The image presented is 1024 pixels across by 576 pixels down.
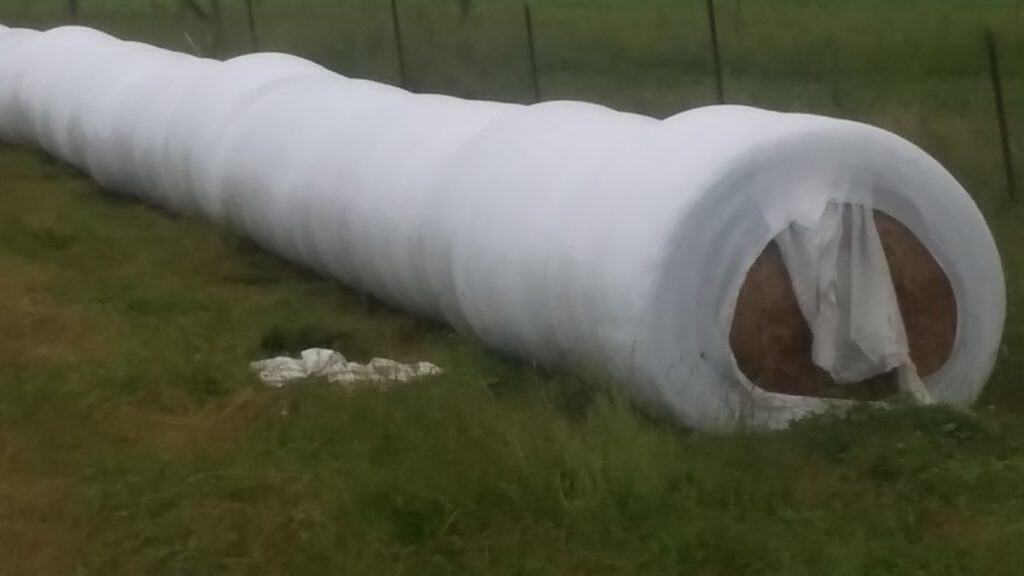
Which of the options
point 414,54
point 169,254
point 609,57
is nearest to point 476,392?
point 169,254

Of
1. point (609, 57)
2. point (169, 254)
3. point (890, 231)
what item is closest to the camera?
point (890, 231)

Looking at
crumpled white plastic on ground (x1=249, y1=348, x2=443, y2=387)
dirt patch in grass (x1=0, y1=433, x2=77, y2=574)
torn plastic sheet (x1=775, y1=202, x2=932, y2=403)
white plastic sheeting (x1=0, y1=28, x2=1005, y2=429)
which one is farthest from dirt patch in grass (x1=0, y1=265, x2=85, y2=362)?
torn plastic sheet (x1=775, y1=202, x2=932, y2=403)

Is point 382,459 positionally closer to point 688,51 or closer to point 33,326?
point 33,326

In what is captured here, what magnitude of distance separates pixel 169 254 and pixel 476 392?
4.41m

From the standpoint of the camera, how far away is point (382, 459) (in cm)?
644

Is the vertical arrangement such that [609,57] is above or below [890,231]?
below

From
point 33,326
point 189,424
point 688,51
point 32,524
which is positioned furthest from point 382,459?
point 688,51

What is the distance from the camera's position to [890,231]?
7.05 metres

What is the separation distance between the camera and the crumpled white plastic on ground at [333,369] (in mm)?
7586

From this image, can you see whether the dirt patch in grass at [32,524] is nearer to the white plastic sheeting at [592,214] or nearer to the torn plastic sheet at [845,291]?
the white plastic sheeting at [592,214]

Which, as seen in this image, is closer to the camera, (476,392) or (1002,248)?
(476,392)

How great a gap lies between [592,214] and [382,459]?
144cm

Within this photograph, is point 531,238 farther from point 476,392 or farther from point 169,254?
point 169,254

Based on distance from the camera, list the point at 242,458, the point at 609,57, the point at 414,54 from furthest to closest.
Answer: the point at 609,57
the point at 414,54
the point at 242,458
